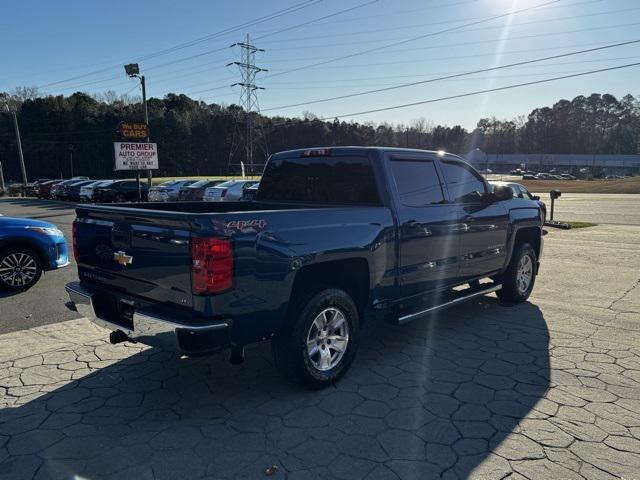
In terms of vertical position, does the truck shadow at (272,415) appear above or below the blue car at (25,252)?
below

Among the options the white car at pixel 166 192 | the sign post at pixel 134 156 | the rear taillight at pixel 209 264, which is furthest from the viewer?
the white car at pixel 166 192

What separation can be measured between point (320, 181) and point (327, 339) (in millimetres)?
1778

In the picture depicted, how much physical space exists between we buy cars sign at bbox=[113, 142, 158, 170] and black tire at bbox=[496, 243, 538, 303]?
19.9 meters

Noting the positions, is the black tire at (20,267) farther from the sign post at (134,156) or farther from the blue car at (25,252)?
the sign post at (134,156)

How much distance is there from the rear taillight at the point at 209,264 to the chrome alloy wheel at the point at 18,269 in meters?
5.51

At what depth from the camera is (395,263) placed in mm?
4547

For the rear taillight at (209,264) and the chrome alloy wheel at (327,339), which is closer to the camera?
the rear taillight at (209,264)

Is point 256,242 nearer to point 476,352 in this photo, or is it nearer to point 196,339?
point 196,339

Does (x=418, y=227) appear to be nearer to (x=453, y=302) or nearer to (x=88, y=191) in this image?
(x=453, y=302)

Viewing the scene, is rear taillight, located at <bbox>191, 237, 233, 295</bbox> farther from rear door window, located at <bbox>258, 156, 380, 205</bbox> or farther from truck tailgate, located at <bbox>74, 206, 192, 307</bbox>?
rear door window, located at <bbox>258, 156, 380, 205</bbox>

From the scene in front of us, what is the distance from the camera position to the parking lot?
304cm

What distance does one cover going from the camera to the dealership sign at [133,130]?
2566 centimetres

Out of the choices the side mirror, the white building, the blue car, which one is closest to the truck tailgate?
the blue car

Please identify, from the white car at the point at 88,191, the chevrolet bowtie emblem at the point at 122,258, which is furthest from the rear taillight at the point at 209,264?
the white car at the point at 88,191
